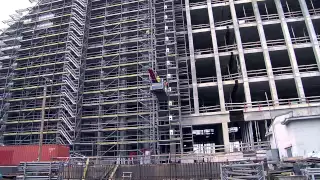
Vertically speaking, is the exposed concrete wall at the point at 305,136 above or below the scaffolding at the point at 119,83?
below

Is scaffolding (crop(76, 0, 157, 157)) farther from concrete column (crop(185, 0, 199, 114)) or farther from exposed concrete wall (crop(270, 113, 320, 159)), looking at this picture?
exposed concrete wall (crop(270, 113, 320, 159))

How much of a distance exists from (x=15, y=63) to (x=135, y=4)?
19.9 meters

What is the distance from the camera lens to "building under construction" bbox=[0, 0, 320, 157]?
34.2 metres

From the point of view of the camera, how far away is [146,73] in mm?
35938

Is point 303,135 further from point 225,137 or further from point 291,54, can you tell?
point 291,54

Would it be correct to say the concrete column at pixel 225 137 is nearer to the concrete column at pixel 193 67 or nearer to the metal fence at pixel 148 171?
the concrete column at pixel 193 67

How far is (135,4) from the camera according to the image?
4116cm

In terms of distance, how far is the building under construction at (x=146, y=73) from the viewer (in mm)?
34219

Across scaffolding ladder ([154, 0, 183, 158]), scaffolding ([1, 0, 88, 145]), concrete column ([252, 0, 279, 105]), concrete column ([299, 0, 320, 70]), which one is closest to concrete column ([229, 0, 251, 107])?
concrete column ([252, 0, 279, 105])

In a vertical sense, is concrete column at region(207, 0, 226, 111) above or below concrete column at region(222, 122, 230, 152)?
above

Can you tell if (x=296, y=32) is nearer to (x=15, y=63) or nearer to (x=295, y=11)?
(x=295, y=11)

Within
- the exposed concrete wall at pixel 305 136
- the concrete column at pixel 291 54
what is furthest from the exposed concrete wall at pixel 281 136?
the concrete column at pixel 291 54

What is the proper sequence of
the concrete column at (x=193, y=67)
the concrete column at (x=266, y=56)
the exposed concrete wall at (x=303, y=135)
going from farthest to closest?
the concrete column at (x=193, y=67), the concrete column at (x=266, y=56), the exposed concrete wall at (x=303, y=135)

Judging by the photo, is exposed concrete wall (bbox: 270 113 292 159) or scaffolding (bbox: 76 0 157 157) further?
scaffolding (bbox: 76 0 157 157)
